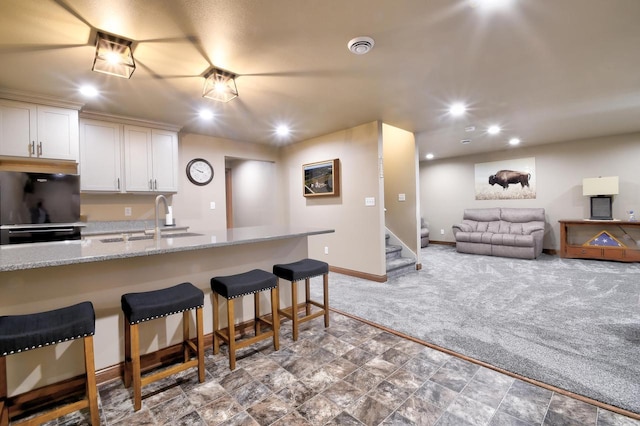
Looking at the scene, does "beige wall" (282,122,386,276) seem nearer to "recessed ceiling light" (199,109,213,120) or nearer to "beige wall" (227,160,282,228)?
"beige wall" (227,160,282,228)

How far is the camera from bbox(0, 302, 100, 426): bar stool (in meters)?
1.34

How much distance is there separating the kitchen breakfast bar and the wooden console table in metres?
6.06

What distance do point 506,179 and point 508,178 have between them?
0.05 m

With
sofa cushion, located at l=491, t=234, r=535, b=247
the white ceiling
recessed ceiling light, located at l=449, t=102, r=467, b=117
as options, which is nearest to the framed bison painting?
sofa cushion, located at l=491, t=234, r=535, b=247

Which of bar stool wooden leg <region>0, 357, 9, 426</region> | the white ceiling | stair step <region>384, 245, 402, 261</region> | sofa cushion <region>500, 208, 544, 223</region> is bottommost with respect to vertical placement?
bar stool wooden leg <region>0, 357, 9, 426</region>

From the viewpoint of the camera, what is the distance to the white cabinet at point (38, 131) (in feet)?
9.72

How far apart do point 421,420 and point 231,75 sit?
9.67 feet

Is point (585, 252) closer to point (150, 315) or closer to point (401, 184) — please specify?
point (401, 184)

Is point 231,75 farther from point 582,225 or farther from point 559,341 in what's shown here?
point 582,225

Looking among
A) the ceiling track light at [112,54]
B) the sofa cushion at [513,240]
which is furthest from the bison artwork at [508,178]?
the ceiling track light at [112,54]

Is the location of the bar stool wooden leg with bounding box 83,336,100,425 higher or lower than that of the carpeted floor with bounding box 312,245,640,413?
higher

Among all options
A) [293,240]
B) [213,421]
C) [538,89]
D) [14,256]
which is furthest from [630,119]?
[14,256]

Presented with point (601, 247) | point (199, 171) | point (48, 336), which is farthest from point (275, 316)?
point (601, 247)

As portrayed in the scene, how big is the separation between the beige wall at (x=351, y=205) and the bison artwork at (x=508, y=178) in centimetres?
428
